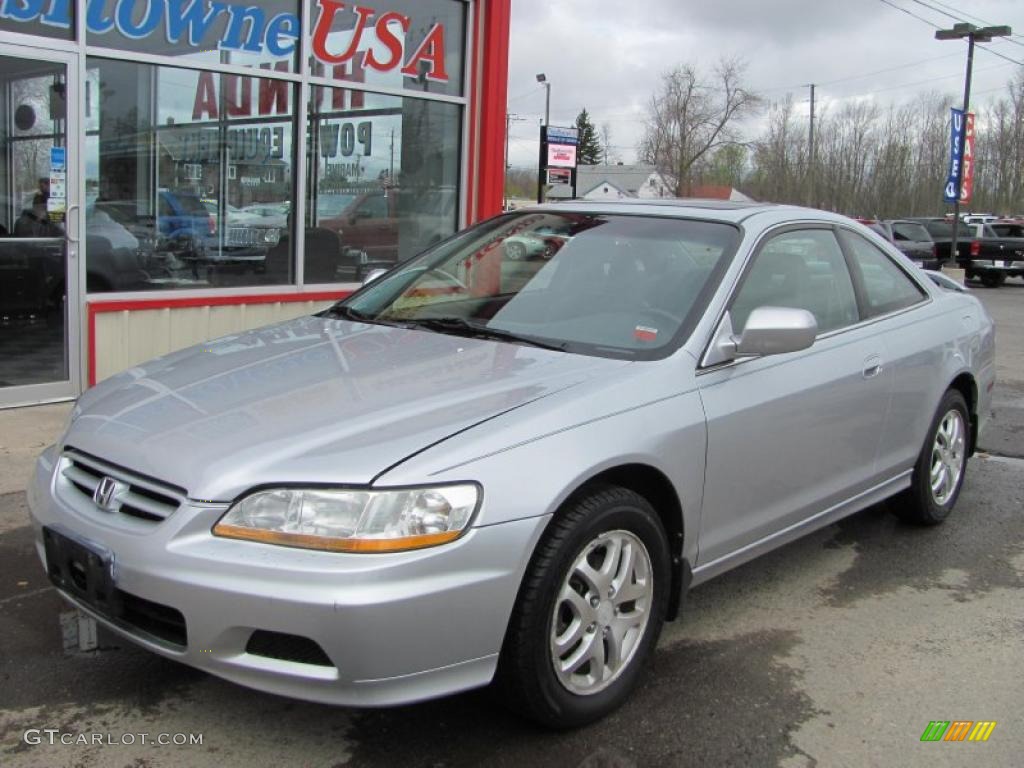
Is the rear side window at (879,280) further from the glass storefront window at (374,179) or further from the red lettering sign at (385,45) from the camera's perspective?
the red lettering sign at (385,45)

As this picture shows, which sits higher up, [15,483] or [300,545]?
[300,545]

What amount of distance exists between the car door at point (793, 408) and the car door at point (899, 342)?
9 cm

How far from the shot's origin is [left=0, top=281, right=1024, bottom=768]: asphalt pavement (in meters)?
2.81

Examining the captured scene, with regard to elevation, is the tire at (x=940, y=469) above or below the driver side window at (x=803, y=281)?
below

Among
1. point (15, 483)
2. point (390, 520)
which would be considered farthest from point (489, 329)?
point (15, 483)

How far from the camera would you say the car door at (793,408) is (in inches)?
132

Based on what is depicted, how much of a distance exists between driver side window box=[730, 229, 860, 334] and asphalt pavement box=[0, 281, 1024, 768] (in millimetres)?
1145

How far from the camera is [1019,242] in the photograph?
2416 centimetres

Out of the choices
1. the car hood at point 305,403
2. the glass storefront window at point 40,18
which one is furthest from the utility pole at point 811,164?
the car hood at point 305,403

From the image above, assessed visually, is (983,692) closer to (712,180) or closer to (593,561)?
(593,561)

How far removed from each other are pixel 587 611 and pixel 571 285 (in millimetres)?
1410

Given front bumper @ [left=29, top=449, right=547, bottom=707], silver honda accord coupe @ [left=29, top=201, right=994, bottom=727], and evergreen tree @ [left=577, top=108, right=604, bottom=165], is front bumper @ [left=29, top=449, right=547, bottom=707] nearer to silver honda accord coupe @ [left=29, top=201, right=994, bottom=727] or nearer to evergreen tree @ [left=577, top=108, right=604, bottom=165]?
silver honda accord coupe @ [left=29, top=201, right=994, bottom=727]

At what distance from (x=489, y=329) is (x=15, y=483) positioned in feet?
9.80

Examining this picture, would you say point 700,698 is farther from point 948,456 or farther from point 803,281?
point 948,456
